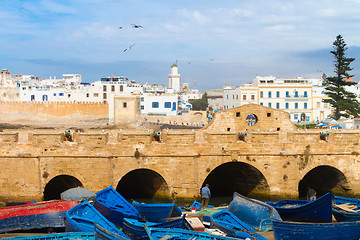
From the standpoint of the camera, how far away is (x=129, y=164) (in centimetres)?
2078

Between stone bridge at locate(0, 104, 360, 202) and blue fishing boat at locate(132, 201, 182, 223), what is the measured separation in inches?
178

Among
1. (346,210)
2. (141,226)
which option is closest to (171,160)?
(141,226)

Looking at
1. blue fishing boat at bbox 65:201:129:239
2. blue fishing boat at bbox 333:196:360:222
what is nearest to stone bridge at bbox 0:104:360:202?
blue fishing boat at bbox 333:196:360:222

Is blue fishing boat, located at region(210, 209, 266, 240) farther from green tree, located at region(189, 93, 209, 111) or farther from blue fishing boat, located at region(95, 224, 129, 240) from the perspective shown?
green tree, located at region(189, 93, 209, 111)

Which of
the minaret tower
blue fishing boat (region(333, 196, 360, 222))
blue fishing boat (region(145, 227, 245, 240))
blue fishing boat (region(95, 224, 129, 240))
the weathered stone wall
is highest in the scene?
the minaret tower

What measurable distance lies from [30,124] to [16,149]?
2635 inches

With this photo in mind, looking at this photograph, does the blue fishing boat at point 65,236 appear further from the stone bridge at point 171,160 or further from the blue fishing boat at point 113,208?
the stone bridge at point 171,160

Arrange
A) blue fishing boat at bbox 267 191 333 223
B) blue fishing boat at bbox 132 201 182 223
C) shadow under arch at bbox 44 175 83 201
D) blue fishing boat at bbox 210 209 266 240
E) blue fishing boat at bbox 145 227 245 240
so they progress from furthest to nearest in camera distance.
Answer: shadow under arch at bbox 44 175 83 201
blue fishing boat at bbox 132 201 182 223
blue fishing boat at bbox 267 191 333 223
blue fishing boat at bbox 210 209 266 240
blue fishing boat at bbox 145 227 245 240

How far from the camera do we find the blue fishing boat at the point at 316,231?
13.7 m

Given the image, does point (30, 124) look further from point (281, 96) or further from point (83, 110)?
point (281, 96)

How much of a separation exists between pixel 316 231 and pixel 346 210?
496cm

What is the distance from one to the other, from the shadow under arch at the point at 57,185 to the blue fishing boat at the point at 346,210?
1197 cm

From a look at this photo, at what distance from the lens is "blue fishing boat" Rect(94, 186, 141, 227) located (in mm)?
16672

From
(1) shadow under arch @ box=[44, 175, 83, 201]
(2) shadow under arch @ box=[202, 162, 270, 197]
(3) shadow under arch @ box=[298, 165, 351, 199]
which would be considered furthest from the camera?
(3) shadow under arch @ box=[298, 165, 351, 199]
